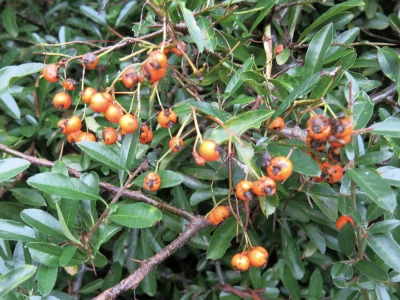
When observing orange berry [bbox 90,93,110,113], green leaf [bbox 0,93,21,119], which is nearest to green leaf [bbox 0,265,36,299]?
orange berry [bbox 90,93,110,113]

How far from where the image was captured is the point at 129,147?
1349mm

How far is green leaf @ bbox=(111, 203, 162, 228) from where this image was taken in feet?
4.01

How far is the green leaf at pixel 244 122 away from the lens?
1121mm

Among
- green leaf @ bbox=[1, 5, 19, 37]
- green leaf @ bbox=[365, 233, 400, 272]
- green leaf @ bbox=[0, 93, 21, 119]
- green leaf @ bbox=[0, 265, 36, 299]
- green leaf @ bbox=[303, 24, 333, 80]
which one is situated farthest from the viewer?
green leaf @ bbox=[1, 5, 19, 37]

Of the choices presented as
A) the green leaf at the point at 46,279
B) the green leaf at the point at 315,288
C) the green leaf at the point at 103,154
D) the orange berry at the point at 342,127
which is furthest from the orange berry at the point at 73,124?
the green leaf at the point at 315,288

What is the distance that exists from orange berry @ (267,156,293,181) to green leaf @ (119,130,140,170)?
0.47 meters

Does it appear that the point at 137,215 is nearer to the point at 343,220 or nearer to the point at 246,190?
the point at 246,190

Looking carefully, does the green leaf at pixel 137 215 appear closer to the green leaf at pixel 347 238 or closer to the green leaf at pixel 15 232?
the green leaf at pixel 15 232

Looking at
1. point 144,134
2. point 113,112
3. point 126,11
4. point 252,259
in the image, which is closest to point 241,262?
point 252,259

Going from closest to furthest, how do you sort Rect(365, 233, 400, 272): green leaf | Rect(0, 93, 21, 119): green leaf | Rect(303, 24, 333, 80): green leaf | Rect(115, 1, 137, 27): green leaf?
Rect(365, 233, 400, 272): green leaf
Rect(303, 24, 333, 80): green leaf
Rect(0, 93, 21, 119): green leaf
Rect(115, 1, 137, 27): green leaf

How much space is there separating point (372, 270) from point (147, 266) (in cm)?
69

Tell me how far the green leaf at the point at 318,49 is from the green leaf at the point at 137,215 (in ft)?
2.26

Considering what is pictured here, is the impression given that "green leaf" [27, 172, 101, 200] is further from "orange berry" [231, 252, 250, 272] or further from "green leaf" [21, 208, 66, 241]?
"orange berry" [231, 252, 250, 272]

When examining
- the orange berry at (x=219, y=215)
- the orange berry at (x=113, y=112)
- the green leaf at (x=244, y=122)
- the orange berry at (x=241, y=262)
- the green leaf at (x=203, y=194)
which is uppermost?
the orange berry at (x=113, y=112)
